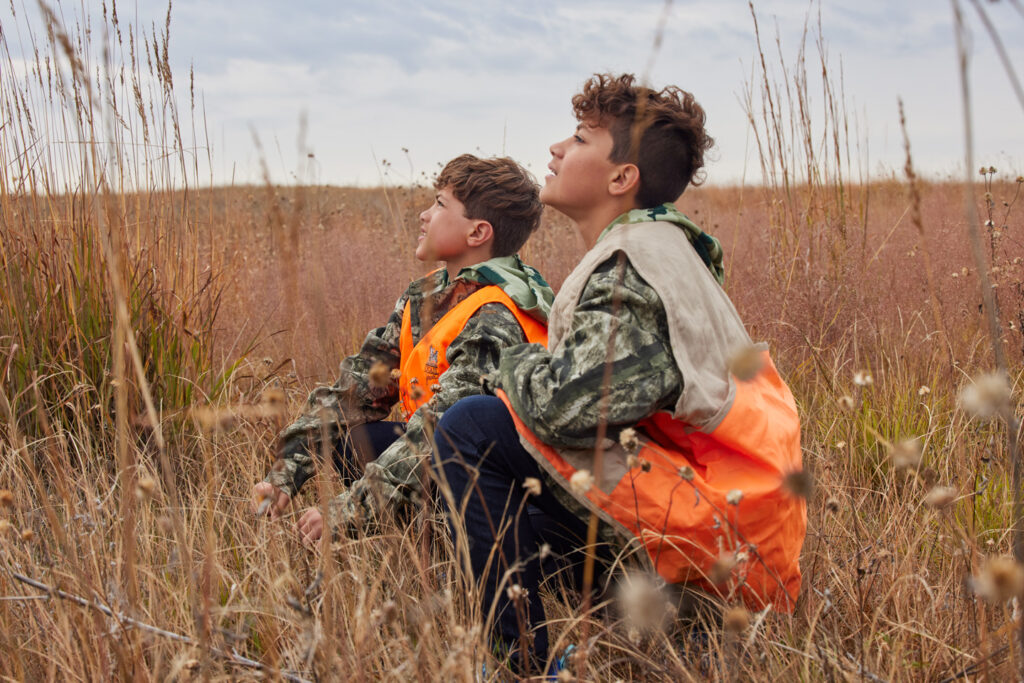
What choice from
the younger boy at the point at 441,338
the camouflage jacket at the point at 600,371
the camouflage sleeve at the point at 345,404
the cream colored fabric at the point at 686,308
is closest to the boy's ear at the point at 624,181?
the cream colored fabric at the point at 686,308

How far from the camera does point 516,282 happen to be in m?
2.41

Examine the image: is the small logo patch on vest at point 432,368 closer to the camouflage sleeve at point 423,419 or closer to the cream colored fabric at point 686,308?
the camouflage sleeve at point 423,419

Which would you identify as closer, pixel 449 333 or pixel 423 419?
pixel 423 419

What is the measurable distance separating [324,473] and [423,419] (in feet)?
2.95

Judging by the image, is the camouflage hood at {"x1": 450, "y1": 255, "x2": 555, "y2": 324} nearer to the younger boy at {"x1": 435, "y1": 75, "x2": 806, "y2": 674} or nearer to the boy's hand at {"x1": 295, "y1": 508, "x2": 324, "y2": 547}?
the younger boy at {"x1": 435, "y1": 75, "x2": 806, "y2": 674}

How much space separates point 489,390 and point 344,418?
0.61 m

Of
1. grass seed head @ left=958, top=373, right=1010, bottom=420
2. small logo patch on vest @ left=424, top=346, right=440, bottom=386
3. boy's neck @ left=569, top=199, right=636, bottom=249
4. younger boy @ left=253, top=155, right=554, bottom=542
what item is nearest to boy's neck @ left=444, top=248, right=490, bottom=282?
younger boy @ left=253, top=155, right=554, bottom=542

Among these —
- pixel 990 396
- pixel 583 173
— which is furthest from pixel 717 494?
pixel 583 173

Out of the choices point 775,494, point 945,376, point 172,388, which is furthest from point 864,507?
point 172,388

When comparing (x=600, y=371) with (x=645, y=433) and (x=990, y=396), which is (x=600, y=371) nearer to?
(x=645, y=433)

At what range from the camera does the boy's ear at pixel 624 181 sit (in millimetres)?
1951

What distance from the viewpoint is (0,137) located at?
9.96 ft

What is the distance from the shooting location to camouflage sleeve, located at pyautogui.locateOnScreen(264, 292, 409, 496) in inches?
96.1

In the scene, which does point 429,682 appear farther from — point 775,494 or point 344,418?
point 344,418
